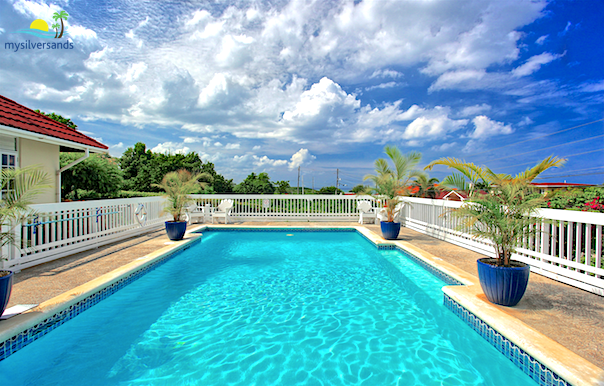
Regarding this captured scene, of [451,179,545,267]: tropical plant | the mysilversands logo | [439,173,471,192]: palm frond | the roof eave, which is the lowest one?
[451,179,545,267]: tropical plant

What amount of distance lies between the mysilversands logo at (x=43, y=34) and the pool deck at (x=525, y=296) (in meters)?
6.16

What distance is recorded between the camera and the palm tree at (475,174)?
3846mm

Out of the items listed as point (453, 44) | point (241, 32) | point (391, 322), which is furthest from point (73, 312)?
point (453, 44)

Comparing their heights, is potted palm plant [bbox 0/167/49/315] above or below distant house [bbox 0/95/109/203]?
below

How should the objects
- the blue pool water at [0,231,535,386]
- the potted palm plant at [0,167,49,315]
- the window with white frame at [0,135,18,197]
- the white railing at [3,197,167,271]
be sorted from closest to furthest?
the blue pool water at [0,231,535,386] < the potted palm plant at [0,167,49,315] < the white railing at [3,197,167,271] < the window with white frame at [0,135,18,197]

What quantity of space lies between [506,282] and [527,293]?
75 centimetres

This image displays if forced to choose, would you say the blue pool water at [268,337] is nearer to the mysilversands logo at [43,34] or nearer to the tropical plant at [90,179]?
the tropical plant at [90,179]

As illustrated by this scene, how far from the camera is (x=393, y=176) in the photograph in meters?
7.74

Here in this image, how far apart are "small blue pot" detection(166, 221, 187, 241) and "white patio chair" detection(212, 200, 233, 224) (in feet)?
10.7

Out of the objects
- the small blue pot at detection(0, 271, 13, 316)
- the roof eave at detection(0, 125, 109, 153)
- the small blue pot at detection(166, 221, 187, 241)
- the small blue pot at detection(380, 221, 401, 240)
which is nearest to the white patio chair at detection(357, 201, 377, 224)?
the small blue pot at detection(380, 221, 401, 240)

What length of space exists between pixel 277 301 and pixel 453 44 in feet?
42.5

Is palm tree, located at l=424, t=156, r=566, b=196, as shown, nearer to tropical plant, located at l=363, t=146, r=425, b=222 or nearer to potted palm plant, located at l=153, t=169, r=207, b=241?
tropical plant, located at l=363, t=146, r=425, b=222

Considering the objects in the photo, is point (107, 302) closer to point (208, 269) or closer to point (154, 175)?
point (208, 269)

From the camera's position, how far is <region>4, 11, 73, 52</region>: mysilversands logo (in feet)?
23.6
